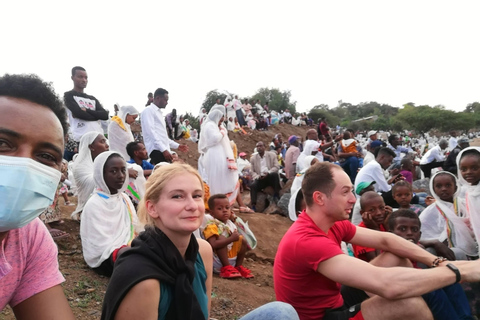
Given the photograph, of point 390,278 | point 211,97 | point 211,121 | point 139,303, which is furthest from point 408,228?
point 211,97

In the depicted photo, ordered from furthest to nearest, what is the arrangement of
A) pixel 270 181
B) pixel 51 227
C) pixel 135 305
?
pixel 270 181, pixel 51 227, pixel 135 305

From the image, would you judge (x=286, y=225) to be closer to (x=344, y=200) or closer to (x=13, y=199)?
(x=344, y=200)

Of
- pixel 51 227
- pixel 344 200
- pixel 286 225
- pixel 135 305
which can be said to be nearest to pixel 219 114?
pixel 286 225

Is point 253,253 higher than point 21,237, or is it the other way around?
point 21,237

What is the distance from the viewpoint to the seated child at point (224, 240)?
401cm

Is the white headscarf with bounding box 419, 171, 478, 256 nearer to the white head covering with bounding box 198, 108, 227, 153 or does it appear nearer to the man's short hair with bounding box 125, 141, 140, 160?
the man's short hair with bounding box 125, 141, 140, 160

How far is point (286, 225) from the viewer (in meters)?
6.89

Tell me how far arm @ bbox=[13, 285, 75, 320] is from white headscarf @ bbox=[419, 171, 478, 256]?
11.4ft

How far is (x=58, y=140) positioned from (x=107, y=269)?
8.14ft

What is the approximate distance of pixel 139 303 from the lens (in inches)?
59.7

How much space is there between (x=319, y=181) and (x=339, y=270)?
58cm

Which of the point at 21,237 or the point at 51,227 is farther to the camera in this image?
the point at 51,227

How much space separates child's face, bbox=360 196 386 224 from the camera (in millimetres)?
3566

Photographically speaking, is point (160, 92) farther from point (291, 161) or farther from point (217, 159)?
point (291, 161)
